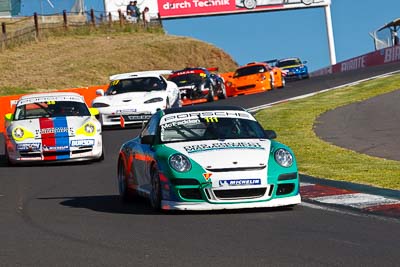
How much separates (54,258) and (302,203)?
4188 millimetres

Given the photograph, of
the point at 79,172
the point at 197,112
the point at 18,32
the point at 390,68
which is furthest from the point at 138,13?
the point at 197,112

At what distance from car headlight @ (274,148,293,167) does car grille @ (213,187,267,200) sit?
42 centimetres

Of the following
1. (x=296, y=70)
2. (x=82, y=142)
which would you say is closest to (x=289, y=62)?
(x=296, y=70)

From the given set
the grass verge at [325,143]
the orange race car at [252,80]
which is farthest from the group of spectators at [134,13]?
the grass verge at [325,143]

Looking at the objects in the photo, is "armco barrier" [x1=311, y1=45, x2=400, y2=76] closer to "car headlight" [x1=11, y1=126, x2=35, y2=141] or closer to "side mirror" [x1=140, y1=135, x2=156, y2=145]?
"car headlight" [x1=11, y1=126, x2=35, y2=141]

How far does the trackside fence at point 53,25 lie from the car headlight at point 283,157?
1885 inches

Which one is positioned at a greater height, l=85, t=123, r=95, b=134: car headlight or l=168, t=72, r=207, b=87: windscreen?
l=168, t=72, r=207, b=87: windscreen

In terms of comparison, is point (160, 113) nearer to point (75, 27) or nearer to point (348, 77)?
point (348, 77)

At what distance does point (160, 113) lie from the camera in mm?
12914

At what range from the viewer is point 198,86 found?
114ft

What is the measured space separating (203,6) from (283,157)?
6643 cm

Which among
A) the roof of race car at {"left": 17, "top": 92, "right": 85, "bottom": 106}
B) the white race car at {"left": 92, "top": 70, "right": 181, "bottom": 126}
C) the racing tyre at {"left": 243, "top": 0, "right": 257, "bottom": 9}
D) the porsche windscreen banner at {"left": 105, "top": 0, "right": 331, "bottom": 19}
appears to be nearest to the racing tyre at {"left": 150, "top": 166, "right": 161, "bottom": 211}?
the roof of race car at {"left": 17, "top": 92, "right": 85, "bottom": 106}

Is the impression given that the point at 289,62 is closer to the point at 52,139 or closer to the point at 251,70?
the point at 251,70

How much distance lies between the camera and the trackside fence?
61531 millimetres
